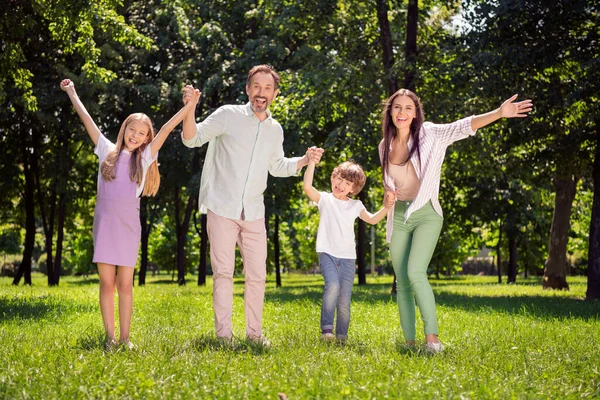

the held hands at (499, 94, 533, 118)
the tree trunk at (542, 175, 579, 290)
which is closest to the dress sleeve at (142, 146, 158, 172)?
the held hands at (499, 94, 533, 118)

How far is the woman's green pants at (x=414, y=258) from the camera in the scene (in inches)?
256

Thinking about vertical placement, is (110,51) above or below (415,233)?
above

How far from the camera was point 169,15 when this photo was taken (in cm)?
2411

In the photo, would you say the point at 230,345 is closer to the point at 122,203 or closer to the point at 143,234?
the point at 122,203

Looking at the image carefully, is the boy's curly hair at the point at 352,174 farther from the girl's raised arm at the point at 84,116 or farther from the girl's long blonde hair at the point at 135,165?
the girl's raised arm at the point at 84,116

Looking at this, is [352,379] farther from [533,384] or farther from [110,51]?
[110,51]

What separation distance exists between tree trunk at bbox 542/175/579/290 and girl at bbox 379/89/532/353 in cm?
1669

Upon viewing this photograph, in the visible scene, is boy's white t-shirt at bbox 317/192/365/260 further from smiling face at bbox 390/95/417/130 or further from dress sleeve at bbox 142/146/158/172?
dress sleeve at bbox 142/146/158/172

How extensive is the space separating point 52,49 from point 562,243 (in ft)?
49.8

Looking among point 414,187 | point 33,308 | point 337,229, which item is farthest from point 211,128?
point 33,308

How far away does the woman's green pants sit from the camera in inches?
256

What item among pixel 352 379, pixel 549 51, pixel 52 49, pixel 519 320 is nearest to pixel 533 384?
pixel 352 379

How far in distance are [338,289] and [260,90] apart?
2001 millimetres

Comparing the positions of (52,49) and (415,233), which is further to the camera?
(52,49)
